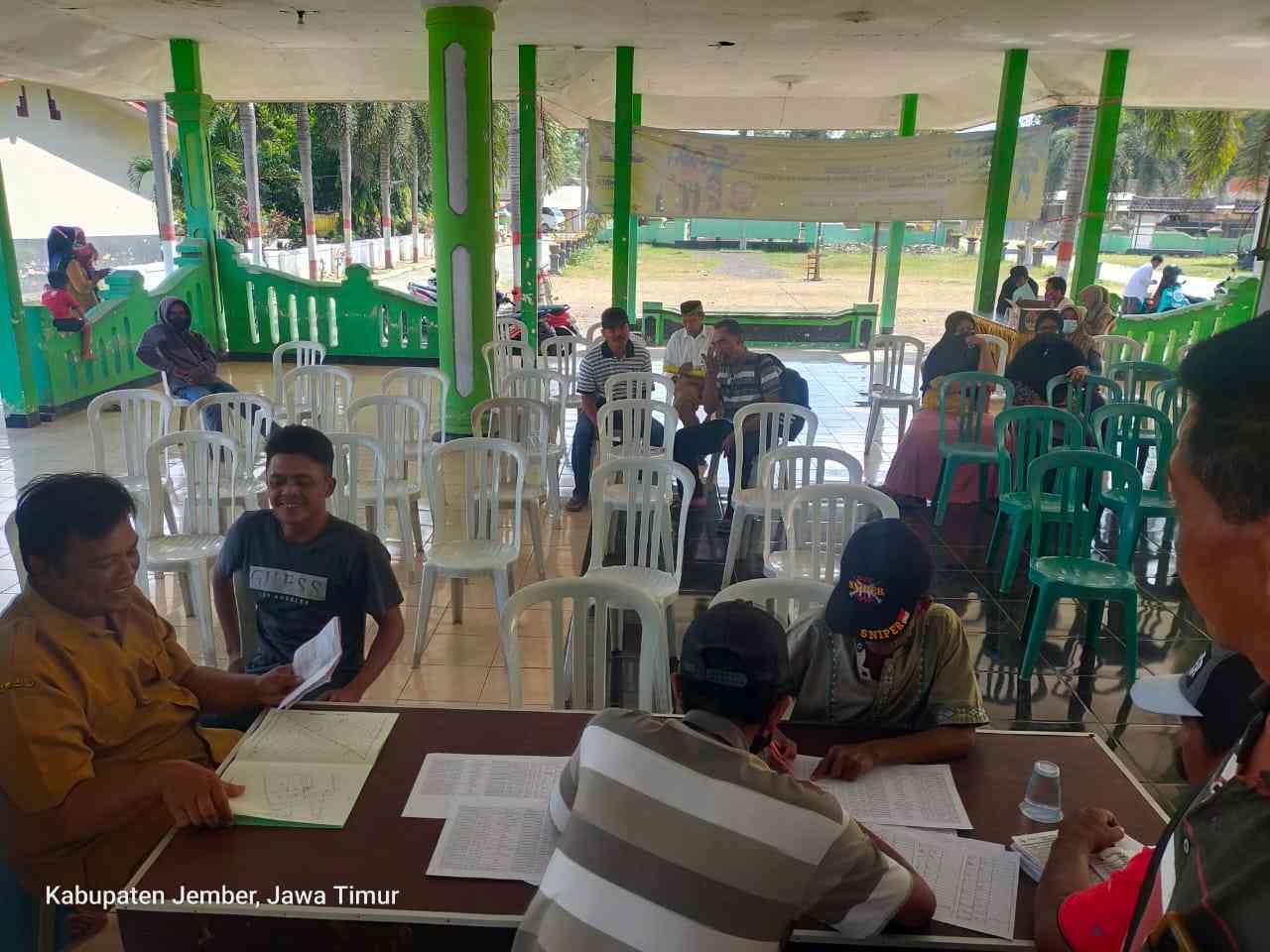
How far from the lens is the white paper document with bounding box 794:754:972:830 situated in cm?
→ 161

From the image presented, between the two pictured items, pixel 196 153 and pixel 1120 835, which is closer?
pixel 1120 835

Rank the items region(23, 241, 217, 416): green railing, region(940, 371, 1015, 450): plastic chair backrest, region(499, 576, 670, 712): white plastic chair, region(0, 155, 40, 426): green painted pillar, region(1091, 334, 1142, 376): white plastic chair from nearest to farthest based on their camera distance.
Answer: region(499, 576, 670, 712): white plastic chair
region(940, 371, 1015, 450): plastic chair backrest
region(0, 155, 40, 426): green painted pillar
region(23, 241, 217, 416): green railing
region(1091, 334, 1142, 376): white plastic chair

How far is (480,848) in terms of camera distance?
4.92 feet

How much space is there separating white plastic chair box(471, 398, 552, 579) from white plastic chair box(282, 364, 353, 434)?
830 millimetres

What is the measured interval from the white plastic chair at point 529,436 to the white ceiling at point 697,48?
3121mm

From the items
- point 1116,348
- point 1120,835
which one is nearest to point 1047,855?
point 1120,835

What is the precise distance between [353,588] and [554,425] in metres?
3.24

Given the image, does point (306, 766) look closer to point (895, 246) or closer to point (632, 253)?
point (632, 253)

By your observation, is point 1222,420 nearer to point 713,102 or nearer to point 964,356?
point 964,356

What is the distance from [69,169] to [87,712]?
66.0ft

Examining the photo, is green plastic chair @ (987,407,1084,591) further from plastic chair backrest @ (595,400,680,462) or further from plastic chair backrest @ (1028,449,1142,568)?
plastic chair backrest @ (595,400,680,462)

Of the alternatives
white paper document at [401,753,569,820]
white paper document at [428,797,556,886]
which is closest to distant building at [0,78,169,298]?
white paper document at [401,753,569,820]

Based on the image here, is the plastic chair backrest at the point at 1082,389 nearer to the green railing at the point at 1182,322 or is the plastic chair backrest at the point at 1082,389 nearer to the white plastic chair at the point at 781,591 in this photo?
the white plastic chair at the point at 781,591

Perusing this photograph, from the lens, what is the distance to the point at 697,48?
7.65m
